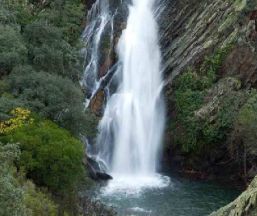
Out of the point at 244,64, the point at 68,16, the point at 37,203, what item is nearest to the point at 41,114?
the point at 37,203

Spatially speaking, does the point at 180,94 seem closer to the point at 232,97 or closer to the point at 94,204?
the point at 232,97

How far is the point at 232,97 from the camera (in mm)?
39531

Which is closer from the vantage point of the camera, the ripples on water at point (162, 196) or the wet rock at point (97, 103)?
the ripples on water at point (162, 196)

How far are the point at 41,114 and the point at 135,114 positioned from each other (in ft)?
45.9

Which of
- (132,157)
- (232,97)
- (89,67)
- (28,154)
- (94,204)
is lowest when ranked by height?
(94,204)

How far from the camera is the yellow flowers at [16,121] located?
26.8m

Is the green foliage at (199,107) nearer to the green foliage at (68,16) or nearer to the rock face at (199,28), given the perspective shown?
the rock face at (199,28)

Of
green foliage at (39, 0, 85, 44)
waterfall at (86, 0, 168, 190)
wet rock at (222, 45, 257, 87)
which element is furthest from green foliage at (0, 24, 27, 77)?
wet rock at (222, 45, 257, 87)

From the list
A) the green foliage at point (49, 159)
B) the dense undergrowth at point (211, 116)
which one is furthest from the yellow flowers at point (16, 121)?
the dense undergrowth at point (211, 116)

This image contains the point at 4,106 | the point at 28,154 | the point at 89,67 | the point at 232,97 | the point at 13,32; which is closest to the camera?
the point at 28,154

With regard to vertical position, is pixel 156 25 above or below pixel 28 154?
above

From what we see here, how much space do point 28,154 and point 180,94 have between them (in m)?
18.2

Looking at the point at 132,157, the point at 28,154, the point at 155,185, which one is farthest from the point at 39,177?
the point at 132,157

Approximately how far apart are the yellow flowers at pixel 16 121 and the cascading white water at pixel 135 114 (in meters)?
11.7
